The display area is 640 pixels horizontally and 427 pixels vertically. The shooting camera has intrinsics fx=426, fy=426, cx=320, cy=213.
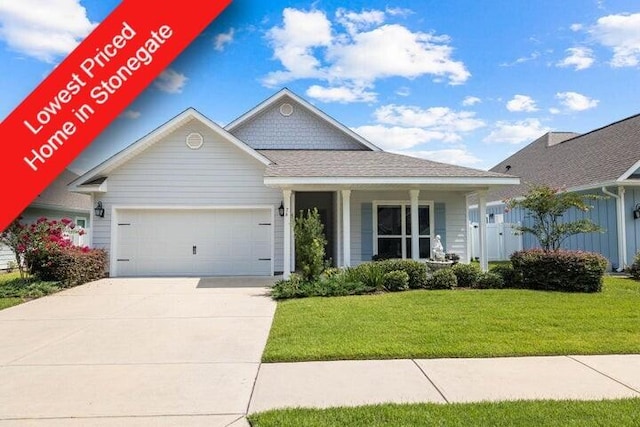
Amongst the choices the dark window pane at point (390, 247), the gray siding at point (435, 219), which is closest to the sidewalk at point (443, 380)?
the dark window pane at point (390, 247)

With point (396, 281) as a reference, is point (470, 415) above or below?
below

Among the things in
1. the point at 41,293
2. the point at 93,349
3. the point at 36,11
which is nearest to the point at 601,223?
the point at 93,349

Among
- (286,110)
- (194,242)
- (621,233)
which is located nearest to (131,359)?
(194,242)

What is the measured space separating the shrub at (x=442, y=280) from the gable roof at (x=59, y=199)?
1452cm

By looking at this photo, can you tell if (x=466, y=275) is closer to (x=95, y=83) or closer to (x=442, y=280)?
(x=442, y=280)

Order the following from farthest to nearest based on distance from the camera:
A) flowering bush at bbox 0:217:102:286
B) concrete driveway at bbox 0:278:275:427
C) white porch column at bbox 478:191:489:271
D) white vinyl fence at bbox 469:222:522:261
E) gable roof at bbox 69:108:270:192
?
white vinyl fence at bbox 469:222:522:261 → gable roof at bbox 69:108:270:192 → white porch column at bbox 478:191:489:271 → flowering bush at bbox 0:217:102:286 → concrete driveway at bbox 0:278:275:427

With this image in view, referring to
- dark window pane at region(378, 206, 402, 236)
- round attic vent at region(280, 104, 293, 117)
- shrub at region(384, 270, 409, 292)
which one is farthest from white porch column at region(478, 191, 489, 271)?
round attic vent at region(280, 104, 293, 117)

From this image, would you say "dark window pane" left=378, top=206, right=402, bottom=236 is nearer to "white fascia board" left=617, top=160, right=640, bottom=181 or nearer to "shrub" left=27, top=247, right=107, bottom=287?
"white fascia board" left=617, top=160, right=640, bottom=181

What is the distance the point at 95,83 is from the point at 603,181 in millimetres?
15812

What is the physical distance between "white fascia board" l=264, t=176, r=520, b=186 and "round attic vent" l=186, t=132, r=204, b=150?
3.61m

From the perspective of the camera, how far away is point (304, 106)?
54.1 feet

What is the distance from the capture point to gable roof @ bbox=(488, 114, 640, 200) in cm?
1464

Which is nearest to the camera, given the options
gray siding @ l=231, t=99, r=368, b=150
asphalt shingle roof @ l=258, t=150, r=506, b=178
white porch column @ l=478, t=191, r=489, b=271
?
asphalt shingle roof @ l=258, t=150, r=506, b=178

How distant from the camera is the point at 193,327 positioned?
6.86 m
